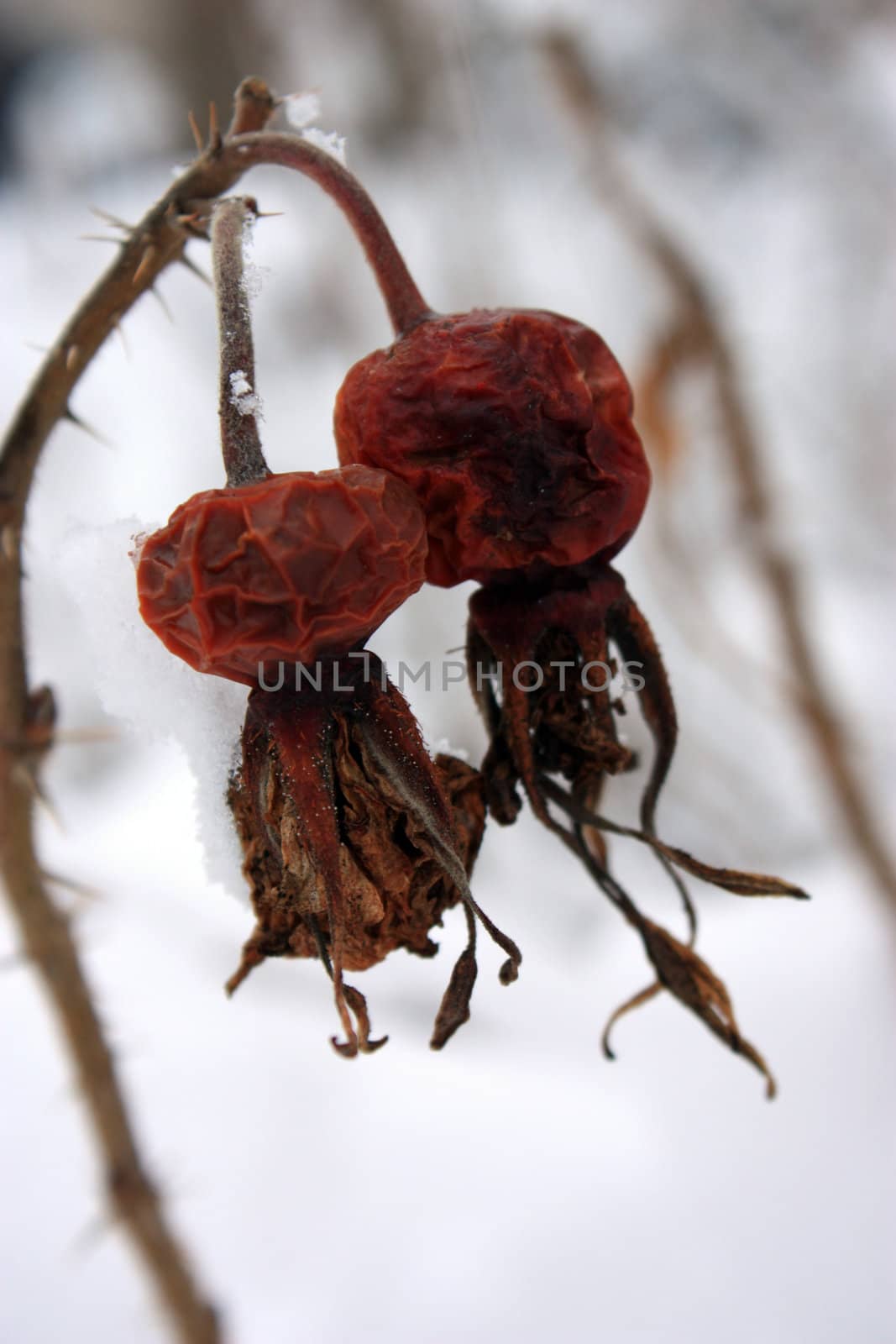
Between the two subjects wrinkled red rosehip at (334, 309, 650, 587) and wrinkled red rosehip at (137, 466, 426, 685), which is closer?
wrinkled red rosehip at (137, 466, 426, 685)

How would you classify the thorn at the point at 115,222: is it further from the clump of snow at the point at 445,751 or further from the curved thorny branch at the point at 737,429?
the curved thorny branch at the point at 737,429

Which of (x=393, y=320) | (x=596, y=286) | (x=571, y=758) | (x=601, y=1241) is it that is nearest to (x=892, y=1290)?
(x=601, y=1241)

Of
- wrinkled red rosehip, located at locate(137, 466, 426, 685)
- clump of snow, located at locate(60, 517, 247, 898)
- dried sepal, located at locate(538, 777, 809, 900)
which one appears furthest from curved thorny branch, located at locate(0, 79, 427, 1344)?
dried sepal, located at locate(538, 777, 809, 900)

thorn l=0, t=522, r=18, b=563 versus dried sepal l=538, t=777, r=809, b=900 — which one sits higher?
thorn l=0, t=522, r=18, b=563

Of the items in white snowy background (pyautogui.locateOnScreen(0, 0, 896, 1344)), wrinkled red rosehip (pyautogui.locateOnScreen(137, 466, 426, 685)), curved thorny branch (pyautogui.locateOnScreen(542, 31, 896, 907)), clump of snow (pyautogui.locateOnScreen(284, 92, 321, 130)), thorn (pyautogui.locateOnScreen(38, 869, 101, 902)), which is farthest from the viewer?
curved thorny branch (pyautogui.locateOnScreen(542, 31, 896, 907))

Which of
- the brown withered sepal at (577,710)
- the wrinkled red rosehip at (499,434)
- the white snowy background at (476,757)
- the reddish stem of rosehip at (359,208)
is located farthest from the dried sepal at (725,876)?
the reddish stem of rosehip at (359,208)

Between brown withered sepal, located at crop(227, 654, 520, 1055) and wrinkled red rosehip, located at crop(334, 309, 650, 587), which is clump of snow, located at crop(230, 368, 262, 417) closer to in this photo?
wrinkled red rosehip, located at crop(334, 309, 650, 587)

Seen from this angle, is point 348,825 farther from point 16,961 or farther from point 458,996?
point 16,961

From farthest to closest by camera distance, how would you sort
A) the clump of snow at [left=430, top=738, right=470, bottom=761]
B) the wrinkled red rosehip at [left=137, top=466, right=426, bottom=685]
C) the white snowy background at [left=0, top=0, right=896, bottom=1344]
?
1. the white snowy background at [left=0, top=0, right=896, bottom=1344]
2. the clump of snow at [left=430, top=738, right=470, bottom=761]
3. the wrinkled red rosehip at [left=137, top=466, right=426, bottom=685]

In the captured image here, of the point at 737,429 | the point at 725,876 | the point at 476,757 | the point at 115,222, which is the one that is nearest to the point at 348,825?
the point at 725,876
